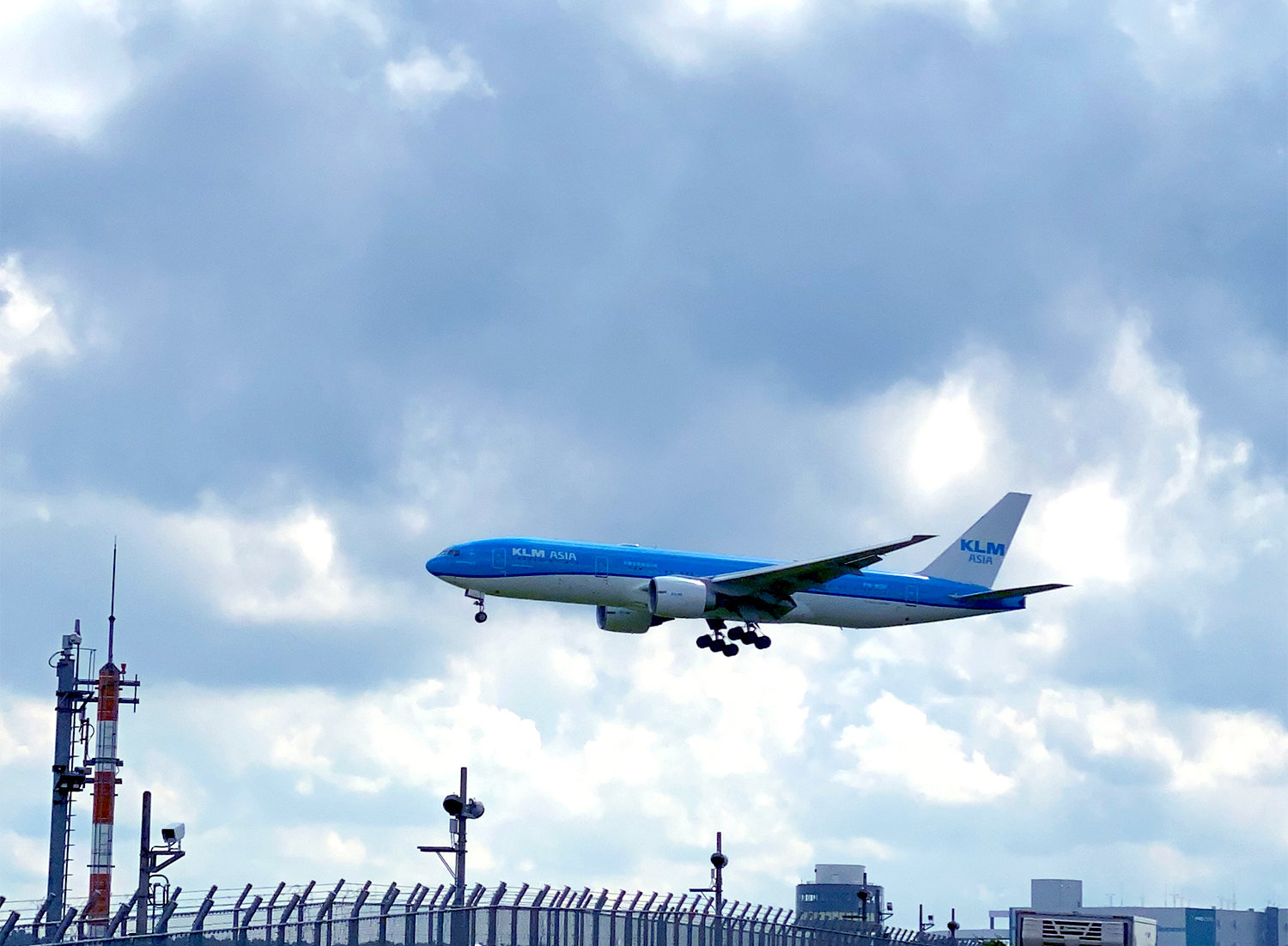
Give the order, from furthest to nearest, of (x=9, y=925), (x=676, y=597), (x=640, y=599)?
1. (x=640, y=599)
2. (x=676, y=597)
3. (x=9, y=925)

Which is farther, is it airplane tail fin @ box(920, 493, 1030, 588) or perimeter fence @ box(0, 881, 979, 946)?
airplane tail fin @ box(920, 493, 1030, 588)

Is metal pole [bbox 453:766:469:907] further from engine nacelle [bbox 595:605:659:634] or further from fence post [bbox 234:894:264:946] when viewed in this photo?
engine nacelle [bbox 595:605:659:634]

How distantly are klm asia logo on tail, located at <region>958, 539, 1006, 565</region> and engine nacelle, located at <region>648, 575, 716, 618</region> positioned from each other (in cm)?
1782

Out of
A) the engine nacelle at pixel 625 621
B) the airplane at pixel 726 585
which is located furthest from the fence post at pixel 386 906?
the engine nacelle at pixel 625 621

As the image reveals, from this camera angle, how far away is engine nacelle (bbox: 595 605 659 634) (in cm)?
7762

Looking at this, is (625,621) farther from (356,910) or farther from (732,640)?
(356,910)

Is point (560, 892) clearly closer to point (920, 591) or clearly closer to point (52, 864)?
point (920, 591)

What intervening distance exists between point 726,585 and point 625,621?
19.8 ft

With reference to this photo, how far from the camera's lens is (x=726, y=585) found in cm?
7375

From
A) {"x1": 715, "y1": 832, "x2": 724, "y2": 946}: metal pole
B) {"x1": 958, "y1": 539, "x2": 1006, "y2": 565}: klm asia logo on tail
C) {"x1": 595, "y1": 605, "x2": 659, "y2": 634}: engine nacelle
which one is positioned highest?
→ {"x1": 958, "y1": 539, "x2": 1006, "y2": 565}: klm asia logo on tail

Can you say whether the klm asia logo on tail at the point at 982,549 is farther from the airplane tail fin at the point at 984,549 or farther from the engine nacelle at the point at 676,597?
the engine nacelle at the point at 676,597

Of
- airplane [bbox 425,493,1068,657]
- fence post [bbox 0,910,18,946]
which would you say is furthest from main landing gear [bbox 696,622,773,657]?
fence post [bbox 0,910,18,946]

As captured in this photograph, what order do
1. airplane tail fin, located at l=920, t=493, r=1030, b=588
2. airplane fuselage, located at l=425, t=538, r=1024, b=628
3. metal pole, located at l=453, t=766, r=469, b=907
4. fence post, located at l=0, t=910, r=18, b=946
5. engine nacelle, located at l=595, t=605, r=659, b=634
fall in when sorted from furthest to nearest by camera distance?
airplane tail fin, located at l=920, t=493, r=1030, b=588 → engine nacelle, located at l=595, t=605, r=659, b=634 → airplane fuselage, located at l=425, t=538, r=1024, b=628 → metal pole, located at l=453, t=766, r=469, b=907 → fence post, located at l=0, t=910, r=18, b=946

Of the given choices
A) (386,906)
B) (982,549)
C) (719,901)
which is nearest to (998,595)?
(982,549)
